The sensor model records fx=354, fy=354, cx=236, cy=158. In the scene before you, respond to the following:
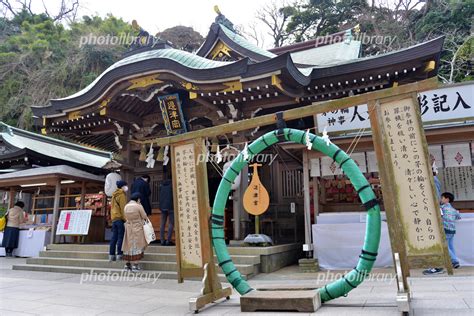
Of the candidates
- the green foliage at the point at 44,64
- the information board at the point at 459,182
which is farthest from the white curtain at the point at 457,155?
the green foliage at the point at 44,64

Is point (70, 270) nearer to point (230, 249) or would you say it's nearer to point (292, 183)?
point (230, 249)

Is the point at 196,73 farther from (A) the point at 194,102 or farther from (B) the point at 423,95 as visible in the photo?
(B) the point at 423,95

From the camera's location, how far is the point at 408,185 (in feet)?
13.5

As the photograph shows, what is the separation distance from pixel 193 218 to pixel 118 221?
12.3 ft

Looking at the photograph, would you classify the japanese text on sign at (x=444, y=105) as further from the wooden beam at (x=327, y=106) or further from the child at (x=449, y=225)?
the wooden beam at (x=327, y=106)

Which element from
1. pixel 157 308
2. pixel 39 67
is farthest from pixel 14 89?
pixel 157 308

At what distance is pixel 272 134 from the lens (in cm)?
493

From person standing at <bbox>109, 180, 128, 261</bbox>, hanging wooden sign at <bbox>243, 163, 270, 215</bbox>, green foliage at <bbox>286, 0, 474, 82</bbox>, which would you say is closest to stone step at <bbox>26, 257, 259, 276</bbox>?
person standing at <bbox>109, 180, 128, 261</bbox>

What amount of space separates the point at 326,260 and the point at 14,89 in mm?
26991

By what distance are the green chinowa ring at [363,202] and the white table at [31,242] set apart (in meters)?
9.75

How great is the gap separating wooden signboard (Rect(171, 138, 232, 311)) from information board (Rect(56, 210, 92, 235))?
22.7 feet

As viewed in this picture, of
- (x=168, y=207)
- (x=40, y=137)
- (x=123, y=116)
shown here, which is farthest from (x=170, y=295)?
(x=40, y=137)

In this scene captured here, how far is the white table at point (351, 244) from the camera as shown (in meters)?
7.77

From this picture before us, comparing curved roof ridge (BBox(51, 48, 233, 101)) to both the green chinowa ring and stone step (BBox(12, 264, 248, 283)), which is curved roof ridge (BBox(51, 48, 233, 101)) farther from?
stone step (BBox(12, 264, 248, 283))
